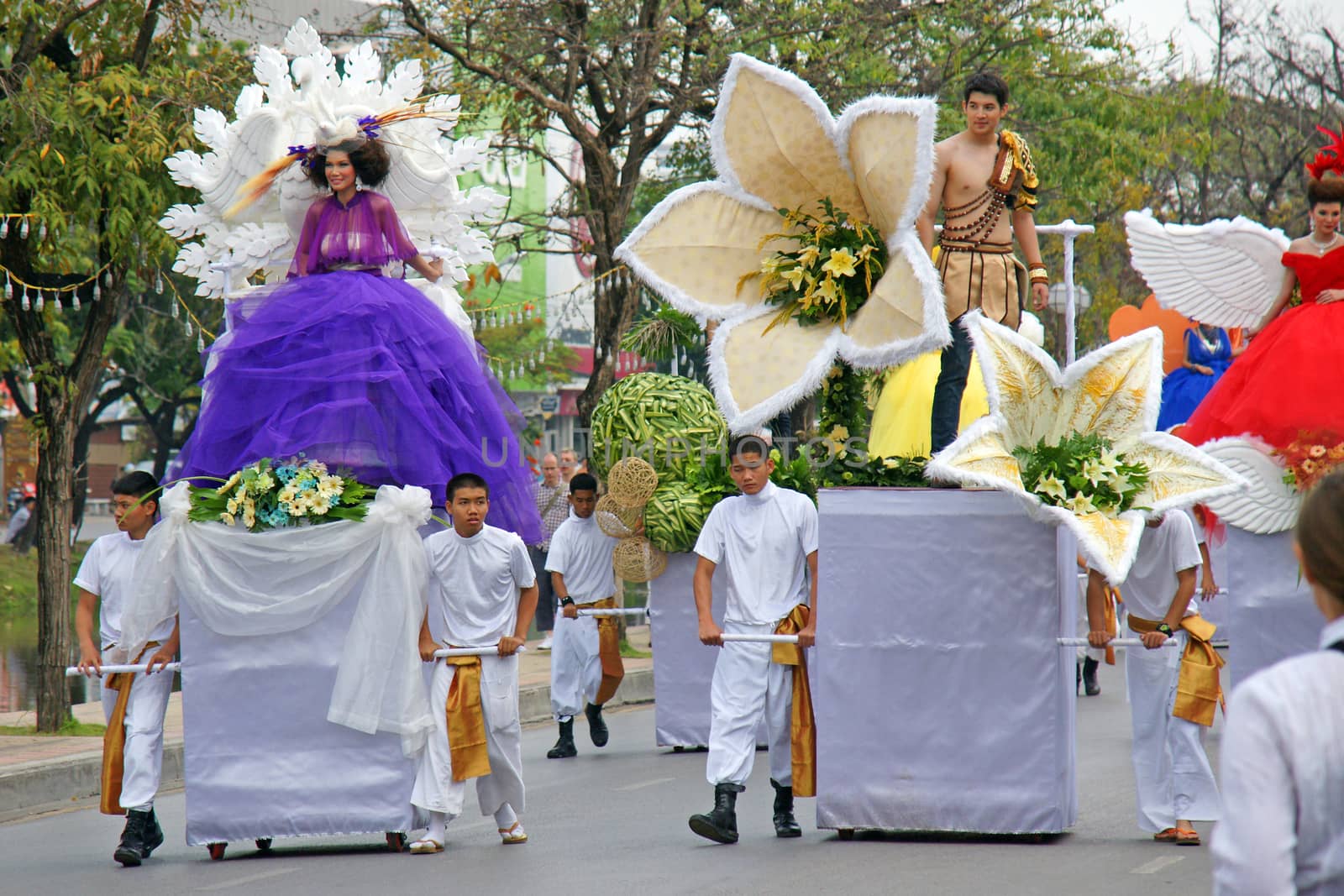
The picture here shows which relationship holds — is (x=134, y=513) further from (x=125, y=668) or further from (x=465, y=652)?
(x=465, y=652)

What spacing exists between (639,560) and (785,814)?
362 cm

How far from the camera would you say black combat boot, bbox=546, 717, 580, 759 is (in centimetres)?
1180

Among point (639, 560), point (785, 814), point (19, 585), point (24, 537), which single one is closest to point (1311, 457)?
point (785, 814)

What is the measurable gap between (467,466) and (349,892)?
7.34ft

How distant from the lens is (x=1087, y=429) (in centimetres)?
789

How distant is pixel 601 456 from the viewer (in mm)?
12367

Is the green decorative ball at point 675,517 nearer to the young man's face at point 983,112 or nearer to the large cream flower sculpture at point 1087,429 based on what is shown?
the young man's face at point 983,112

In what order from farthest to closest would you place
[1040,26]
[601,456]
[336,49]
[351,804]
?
[1040,26] < [336,49] < [601,456] < [351,804]

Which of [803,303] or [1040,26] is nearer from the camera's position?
[803,303]

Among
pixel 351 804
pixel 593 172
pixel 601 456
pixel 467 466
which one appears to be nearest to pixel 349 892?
pixel 351 804

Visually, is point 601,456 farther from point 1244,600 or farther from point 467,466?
point 1244,600

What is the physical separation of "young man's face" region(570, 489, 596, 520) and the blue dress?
17.9 ft

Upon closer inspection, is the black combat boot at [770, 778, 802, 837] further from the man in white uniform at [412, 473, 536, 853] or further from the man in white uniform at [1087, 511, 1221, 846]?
the man in white uniform at [1087, 511, 1221, 846]

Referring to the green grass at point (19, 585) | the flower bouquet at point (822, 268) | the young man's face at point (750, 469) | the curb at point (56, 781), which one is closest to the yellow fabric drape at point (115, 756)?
the curb at point (56, 781)
